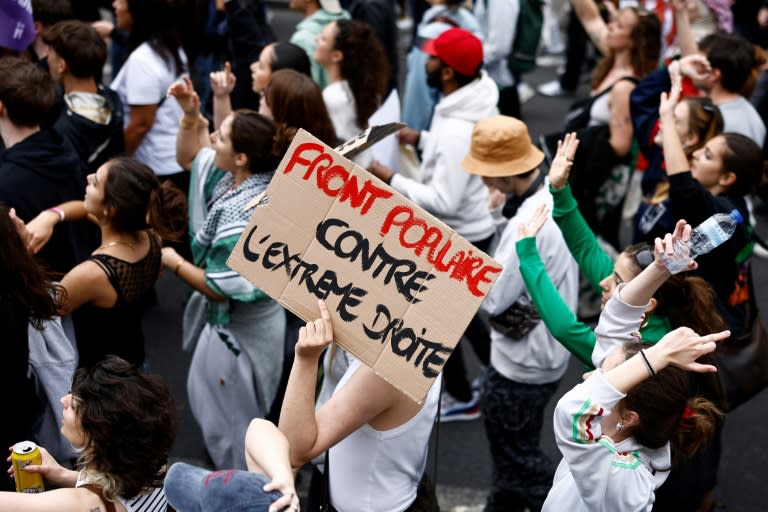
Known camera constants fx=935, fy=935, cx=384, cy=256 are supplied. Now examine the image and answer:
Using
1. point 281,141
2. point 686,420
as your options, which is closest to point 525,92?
point 281,141

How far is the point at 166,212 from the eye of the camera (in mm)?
3645

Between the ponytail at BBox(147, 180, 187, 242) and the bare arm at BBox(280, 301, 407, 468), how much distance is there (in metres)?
1.35

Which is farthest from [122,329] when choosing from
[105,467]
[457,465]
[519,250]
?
[457,465]

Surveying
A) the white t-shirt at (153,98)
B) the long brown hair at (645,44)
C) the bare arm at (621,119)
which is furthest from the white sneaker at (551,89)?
the white t-shirt at (153,98)

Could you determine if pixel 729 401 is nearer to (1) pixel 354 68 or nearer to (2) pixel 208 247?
(2) pixel 208 247

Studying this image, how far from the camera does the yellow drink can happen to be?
8.23ft

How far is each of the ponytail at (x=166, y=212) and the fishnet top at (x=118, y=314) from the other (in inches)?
3.2

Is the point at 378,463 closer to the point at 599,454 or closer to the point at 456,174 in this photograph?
the point at 599,454

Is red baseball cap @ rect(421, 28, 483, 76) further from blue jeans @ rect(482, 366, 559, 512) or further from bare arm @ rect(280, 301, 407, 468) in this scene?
bare arm @ rect(280, 301, 407, 468)

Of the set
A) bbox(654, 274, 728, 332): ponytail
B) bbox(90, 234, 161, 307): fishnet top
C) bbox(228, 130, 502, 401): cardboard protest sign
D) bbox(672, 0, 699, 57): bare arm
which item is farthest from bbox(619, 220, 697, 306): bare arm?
bbox(672, 0, 699, 57): bare arm

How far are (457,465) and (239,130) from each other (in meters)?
1.95

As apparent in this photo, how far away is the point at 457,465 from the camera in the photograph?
4.59m

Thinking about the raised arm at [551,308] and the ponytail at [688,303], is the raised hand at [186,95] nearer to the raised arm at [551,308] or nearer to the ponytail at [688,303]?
the raised arm at [551,308]

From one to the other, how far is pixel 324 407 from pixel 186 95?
7.36ft
